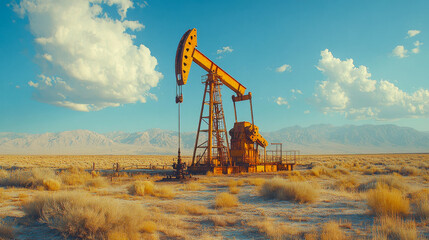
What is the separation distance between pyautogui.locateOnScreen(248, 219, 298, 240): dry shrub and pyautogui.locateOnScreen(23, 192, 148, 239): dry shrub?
2.38 metres

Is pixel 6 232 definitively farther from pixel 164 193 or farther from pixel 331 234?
pixel 331 234

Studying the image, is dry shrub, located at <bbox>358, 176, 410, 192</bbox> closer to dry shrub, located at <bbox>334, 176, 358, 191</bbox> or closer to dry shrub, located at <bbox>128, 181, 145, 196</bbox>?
dry shrub, located at <bbox>334, 176, 358, 191</bbox>

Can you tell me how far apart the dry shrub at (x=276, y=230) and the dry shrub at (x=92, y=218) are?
2380mm

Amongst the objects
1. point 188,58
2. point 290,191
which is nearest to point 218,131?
point 188,58

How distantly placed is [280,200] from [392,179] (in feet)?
17.3

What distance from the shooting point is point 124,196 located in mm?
9273

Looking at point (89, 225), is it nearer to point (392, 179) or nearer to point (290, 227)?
point (290, 227)

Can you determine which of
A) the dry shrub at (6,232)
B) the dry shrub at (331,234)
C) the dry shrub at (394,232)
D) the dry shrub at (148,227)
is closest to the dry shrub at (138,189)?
the dry shrub at (148,227)

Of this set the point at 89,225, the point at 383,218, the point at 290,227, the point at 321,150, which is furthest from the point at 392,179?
the point at 321,150

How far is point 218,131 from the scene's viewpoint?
19.9m

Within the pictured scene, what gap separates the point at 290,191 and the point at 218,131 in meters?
11.4

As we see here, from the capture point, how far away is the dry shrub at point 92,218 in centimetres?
477

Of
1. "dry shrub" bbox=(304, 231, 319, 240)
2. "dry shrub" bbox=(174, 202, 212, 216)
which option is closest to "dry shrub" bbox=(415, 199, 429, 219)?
"dry shrub" bbox=(304, 231, 319, 240)

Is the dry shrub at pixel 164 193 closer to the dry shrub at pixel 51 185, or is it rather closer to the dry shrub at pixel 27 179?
the dry shrub at pixel 51 185
